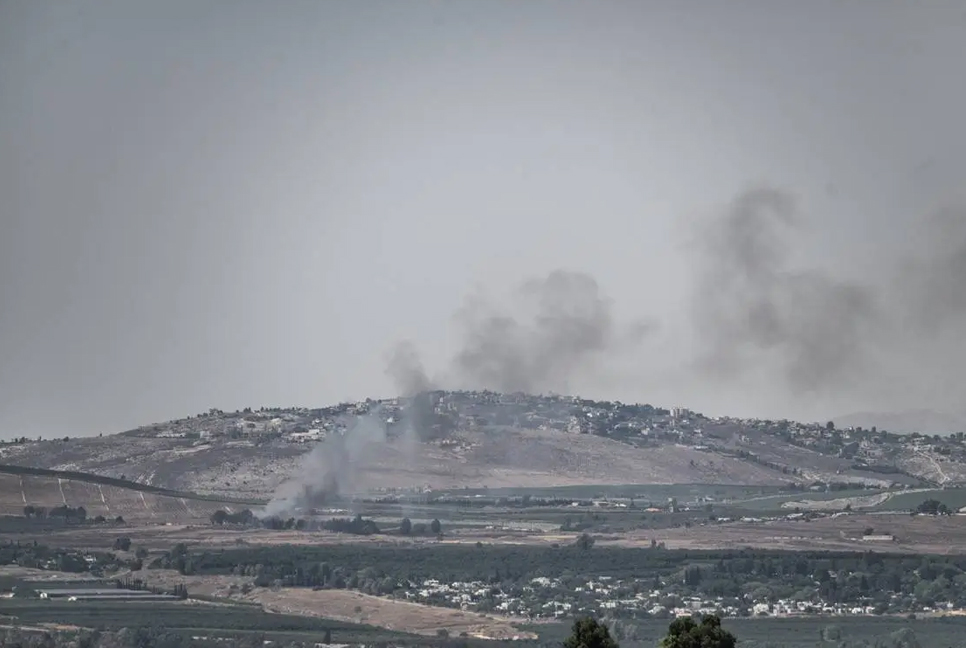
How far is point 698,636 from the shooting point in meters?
58.2

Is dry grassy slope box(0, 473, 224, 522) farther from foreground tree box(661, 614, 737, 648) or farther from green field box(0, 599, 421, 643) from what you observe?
foreground tree box(661, 614, 737, 648)

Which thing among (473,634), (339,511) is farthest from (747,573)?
(339,511)

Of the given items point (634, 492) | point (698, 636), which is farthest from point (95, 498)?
point (698, 636)

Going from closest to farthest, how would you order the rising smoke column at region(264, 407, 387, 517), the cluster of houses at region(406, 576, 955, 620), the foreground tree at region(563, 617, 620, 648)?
1. the foreground tree at region(563, 617, 620, 648)
2. the cluster of houses at region(406, 576, 955, 620)
3. the rising smoke column at region(264, 407, 387, 517)

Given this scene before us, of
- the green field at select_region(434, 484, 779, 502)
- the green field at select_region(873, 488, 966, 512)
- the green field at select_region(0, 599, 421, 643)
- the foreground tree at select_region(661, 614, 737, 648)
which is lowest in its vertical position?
the foreground tree at select_region(661, 614, 737, 648)

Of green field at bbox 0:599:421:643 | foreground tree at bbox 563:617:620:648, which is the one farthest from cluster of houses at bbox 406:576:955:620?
foreground tree at bbox 563:617:620:648

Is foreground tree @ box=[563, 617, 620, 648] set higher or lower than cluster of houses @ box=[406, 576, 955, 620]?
lower

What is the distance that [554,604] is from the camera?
345ft

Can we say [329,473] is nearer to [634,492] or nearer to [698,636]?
[634,492]

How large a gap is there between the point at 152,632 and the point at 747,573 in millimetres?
40544

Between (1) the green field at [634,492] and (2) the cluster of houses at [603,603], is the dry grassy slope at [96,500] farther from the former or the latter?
(2) the cluster of houses at [603,603]

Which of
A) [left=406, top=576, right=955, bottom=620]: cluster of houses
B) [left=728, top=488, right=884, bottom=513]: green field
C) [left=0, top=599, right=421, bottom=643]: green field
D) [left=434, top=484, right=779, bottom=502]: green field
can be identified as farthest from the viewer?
[left=434, top=484, right=779, bottom=502]: green field

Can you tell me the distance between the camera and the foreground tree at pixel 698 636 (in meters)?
57.9

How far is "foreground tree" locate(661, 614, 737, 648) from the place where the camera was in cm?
5791
